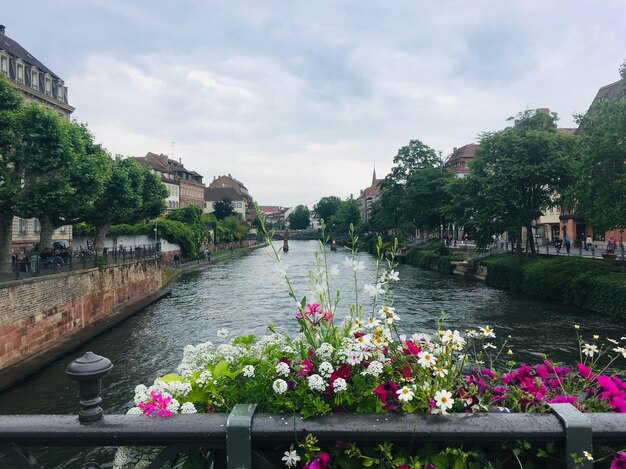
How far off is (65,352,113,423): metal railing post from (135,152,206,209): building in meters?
91.3

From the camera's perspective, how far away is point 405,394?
2408 mm

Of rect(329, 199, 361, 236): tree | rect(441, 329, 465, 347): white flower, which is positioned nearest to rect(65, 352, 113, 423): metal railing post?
rect(441, 329, 465, 347): white flower

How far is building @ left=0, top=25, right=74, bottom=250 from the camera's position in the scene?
38781 millimetres

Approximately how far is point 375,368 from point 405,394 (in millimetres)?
262

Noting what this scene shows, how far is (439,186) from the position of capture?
5969 centimetres

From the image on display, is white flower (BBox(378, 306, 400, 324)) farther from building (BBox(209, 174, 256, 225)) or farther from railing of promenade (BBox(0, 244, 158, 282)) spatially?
building (BBox(209, 174, 256, 225))

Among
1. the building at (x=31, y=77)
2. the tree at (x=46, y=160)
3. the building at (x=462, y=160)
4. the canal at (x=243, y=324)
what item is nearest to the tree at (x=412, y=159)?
the building at (x=462, y=160)

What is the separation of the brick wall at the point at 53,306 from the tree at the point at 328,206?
480 feet

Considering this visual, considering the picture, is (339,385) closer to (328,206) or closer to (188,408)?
(188,408)

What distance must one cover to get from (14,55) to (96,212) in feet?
64.2

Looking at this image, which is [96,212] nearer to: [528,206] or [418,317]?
[418,317]

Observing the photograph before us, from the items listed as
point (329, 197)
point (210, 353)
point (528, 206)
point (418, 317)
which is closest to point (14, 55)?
point (418, 317)

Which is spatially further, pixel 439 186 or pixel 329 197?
pixel 329 197

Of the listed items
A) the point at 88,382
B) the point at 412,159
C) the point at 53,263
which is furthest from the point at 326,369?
the point at 412,159
